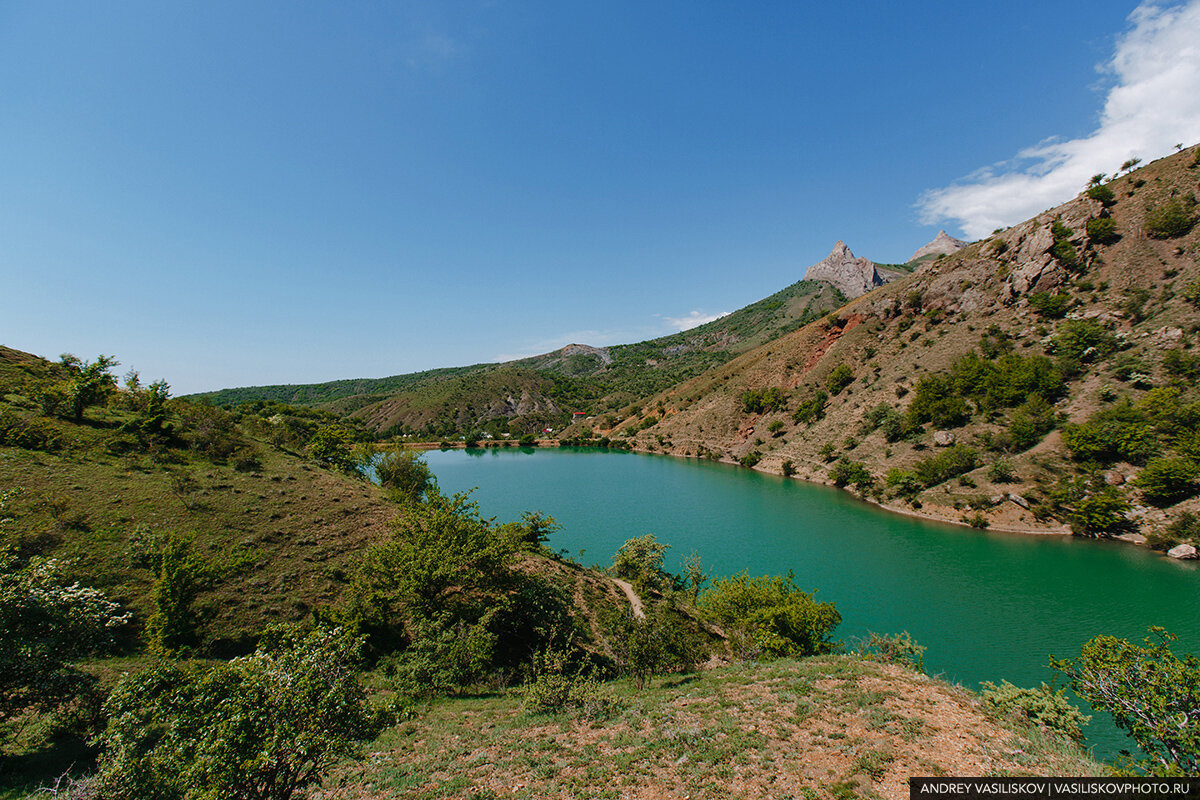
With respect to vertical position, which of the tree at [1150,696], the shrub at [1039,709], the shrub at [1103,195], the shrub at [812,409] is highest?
the shrub at [1103,195]

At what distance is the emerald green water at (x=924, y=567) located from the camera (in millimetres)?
24203

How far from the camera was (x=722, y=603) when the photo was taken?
24500mm

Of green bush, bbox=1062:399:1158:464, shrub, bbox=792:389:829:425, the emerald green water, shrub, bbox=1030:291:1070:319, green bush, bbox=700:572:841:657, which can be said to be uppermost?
shrub, bbox=1030:291:1070:319

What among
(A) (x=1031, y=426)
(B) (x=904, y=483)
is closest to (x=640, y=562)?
(B) (x=904, y=483)

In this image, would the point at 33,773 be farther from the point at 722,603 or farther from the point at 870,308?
the point at 870,308

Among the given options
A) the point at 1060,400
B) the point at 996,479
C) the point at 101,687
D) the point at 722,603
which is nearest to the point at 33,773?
the point at 101,687

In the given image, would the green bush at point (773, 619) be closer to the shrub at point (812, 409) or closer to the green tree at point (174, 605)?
the green tree at point (174, 605)

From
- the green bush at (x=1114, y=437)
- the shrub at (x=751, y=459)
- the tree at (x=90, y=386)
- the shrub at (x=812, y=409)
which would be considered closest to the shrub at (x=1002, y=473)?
the green bush at (x=1114, y=437)

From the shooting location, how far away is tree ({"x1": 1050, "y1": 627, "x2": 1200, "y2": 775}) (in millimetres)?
8227

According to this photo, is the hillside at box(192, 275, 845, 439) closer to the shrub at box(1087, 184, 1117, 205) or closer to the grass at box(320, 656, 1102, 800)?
the shrub at box(1087, 184, 1117, 205)

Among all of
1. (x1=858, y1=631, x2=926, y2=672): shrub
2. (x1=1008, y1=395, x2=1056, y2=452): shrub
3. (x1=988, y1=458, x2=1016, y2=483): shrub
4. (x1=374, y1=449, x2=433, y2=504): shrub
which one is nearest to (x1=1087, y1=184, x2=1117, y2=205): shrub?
(x1=1008, y1=395, x2=1056, y2=452): shrub

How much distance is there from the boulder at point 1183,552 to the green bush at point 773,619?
31.7 m

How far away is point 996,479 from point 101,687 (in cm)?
6546

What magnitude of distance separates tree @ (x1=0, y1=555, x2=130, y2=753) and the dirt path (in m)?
23.2
